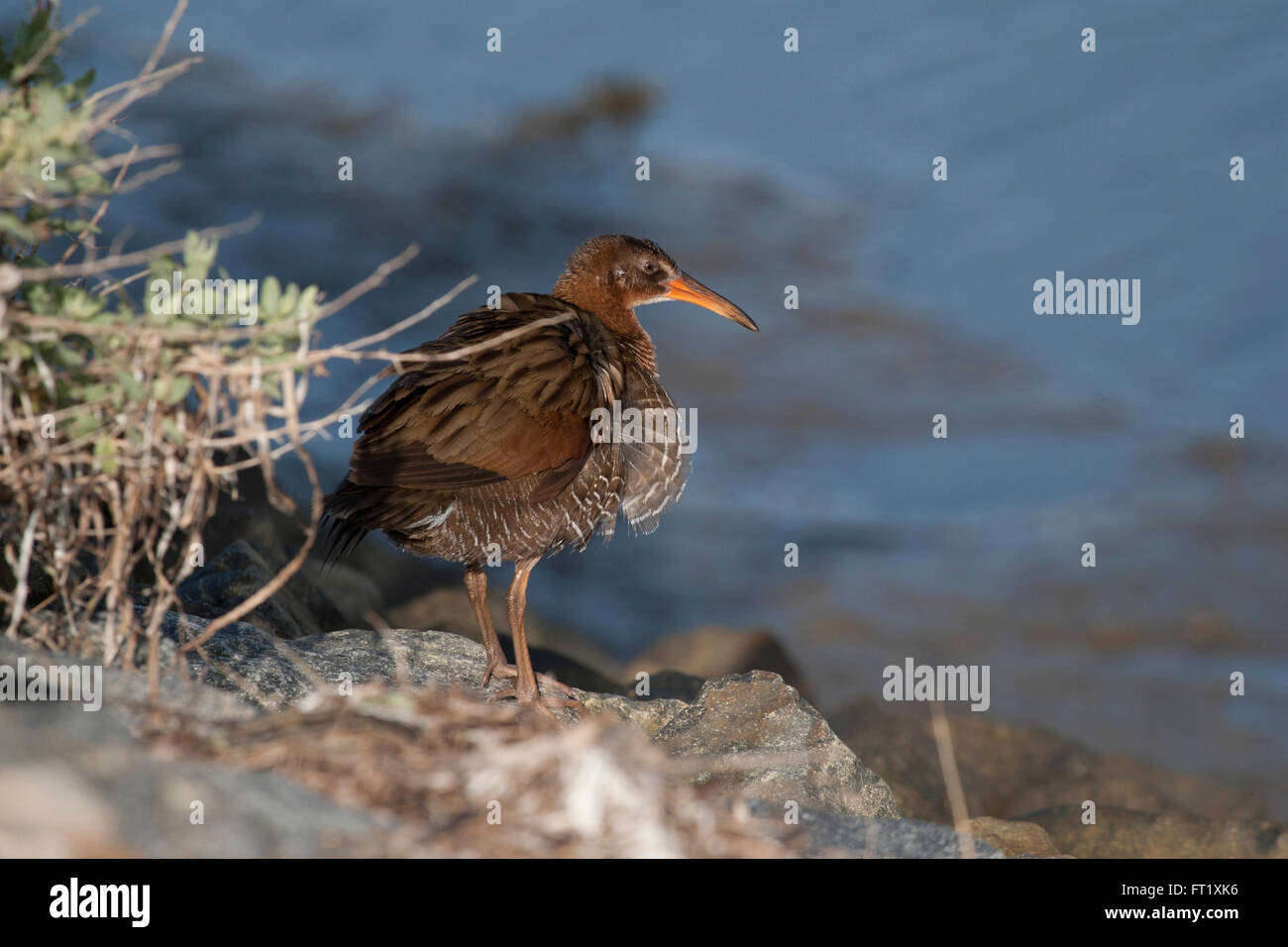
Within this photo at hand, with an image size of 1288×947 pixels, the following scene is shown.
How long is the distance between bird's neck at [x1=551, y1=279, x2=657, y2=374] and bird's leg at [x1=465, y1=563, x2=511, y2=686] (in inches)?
61.8

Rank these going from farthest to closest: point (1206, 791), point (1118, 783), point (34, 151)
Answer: point (1206, 791), point (1118, 783), point (34, 151)

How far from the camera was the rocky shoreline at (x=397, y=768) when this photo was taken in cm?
263

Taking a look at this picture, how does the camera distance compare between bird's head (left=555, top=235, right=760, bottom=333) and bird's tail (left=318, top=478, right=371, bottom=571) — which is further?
bird's head (left=555, top=235, right=760, bottom=333)

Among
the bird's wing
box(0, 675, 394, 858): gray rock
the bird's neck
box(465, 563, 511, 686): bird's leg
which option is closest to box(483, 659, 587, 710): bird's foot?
box(465, 563, 511, 686): bird's leg

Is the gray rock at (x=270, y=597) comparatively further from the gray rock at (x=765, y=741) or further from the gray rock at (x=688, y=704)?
the gray rock at (x=765, y=741)

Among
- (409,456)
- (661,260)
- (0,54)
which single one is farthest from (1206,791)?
(0,54)

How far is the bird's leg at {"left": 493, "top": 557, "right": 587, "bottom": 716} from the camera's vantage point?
6.58 metres

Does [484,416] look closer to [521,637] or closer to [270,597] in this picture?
[521,637]

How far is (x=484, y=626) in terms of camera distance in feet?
22.5

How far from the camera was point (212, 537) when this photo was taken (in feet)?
30.7

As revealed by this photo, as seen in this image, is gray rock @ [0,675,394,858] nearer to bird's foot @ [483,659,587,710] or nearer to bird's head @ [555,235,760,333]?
bird's foot @ [483,659,587,710]

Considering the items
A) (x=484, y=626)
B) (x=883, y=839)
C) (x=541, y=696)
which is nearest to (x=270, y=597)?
(x=484, y=626)
